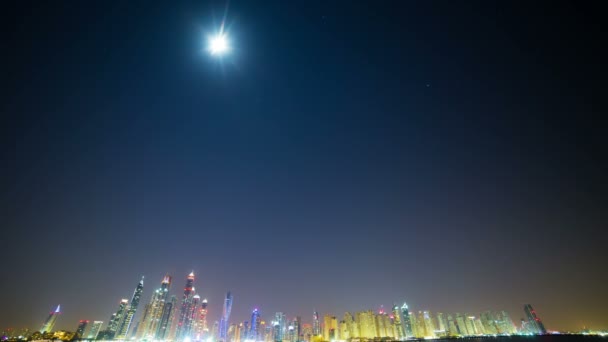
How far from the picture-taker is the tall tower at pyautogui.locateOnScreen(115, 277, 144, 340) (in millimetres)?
177000

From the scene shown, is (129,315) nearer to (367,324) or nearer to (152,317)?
(152,317)

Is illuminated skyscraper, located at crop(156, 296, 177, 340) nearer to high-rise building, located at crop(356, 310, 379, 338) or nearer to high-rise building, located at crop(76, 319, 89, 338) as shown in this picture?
high-rise building, located at crop(76, 319, 89, 338)

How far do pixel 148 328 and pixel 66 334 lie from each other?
39.0 metres

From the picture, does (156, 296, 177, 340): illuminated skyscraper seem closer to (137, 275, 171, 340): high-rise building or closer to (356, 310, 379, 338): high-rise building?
(137, 275, 171, 340): high-rise building

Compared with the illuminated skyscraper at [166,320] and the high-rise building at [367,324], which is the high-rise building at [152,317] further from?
the high-rise building at [367,324]

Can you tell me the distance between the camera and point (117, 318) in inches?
7170

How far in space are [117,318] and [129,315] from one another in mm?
6632

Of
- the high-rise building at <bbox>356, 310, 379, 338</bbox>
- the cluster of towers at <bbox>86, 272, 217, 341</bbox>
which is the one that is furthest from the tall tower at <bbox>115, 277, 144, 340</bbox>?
the high-rise building at <bbox>356, 310, 379, 338</bbox>

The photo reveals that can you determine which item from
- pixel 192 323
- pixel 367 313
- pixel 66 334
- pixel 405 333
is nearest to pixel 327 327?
pixel 367 313

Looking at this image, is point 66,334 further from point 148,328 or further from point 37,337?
point 148,328

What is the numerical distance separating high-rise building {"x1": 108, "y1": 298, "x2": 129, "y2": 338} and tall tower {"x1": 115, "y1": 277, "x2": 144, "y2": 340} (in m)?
1.83

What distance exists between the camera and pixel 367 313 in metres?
197

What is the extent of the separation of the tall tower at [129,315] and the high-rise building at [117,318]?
6.00ft

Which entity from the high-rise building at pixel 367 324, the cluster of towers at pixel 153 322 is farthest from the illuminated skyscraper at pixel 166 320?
the high-rise building at pixel 367 324
